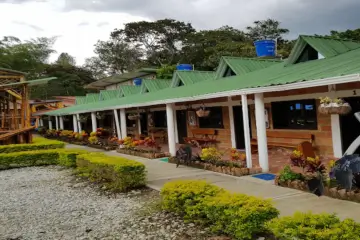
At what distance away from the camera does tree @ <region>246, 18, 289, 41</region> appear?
43.3 meters

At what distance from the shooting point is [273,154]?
1177cm

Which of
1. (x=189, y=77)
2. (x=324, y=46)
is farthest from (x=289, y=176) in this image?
(x=189, y=77)

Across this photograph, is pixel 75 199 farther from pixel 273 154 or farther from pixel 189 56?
pixel 189 56

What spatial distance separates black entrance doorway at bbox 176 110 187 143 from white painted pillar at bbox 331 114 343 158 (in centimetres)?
878

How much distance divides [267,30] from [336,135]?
36374 millimetres

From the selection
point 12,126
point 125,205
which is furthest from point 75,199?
point 12,126

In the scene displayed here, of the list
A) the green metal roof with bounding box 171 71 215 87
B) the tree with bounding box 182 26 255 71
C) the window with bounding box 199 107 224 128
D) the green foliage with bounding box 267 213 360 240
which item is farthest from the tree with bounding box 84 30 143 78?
the green foliage with bounding box 267 213 360 240

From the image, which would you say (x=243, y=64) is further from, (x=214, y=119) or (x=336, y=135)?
(x=336, y=135)

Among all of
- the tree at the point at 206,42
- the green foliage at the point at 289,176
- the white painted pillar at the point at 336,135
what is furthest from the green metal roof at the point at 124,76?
the green foliage at the point at 289,176

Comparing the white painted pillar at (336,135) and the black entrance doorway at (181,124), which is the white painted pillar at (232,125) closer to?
the black entrance doorway at (181,124)

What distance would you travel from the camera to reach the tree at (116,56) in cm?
5122

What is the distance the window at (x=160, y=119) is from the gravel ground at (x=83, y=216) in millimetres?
10206

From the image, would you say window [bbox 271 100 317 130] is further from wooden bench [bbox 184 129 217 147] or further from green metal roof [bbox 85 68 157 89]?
green metal roof [bbox 85 68 157 89]

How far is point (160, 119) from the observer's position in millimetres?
20094
